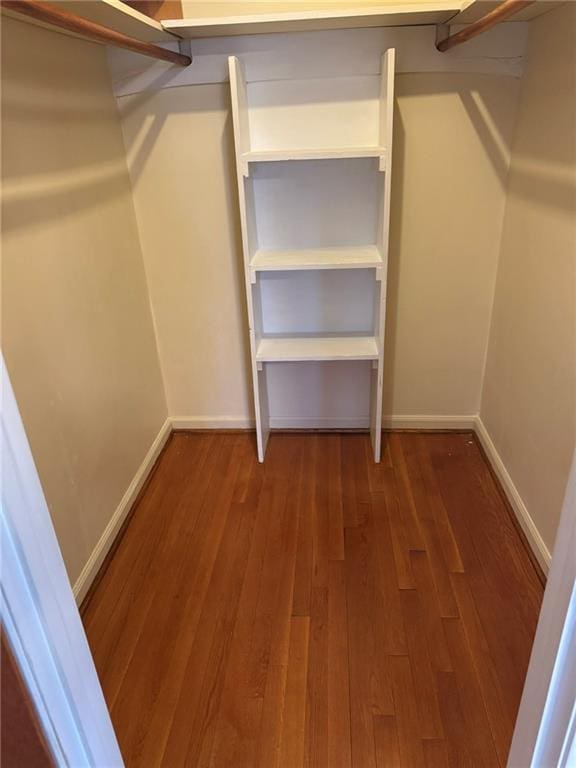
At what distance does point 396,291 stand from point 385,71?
0.88 m

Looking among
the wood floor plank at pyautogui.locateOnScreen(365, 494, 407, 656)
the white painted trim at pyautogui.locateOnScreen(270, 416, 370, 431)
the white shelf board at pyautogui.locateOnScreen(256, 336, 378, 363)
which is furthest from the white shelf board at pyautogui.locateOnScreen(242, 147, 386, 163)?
the wood floor plank at pyautogui.locateOnScreen(365, 494, 407, 656)

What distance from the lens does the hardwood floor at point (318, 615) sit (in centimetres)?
143

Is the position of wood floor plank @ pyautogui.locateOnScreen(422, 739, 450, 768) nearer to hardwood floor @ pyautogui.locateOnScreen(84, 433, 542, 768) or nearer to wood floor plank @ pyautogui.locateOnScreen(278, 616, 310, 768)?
hardwood floor @ pyautogui.locateOnScreen(84, 433, 542, 768)

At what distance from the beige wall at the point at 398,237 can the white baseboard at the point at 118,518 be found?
0.23 m

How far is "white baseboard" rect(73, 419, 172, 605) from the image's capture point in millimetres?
1857

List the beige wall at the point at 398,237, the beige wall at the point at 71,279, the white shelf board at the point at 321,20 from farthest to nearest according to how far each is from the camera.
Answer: the beige wall at the point at 398,237 → the white shelf board at the point at 321,20 → the beige wall at the point at 71,279

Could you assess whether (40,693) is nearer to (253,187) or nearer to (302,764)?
(302,764)

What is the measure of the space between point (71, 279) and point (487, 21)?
146 centimetres

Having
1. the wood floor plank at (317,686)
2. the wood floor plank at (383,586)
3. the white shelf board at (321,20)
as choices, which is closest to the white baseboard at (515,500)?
the wood floor plank at (383,586)

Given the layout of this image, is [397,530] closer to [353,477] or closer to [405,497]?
[405,497]

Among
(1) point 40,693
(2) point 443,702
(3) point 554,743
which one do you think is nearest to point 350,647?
(2) point 443,702

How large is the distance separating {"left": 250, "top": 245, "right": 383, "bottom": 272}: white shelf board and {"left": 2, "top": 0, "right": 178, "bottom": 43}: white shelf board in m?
0.84

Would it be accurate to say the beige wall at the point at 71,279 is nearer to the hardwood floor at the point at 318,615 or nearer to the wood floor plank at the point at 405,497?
the hardwood floor at the point at 318,615

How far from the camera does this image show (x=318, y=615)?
1770mm
